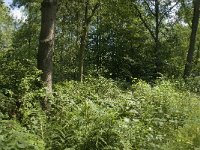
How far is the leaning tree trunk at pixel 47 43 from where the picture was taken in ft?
32.7

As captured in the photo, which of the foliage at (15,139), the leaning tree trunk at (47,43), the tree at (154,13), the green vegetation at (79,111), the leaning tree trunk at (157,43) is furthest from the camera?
the tree at (154,13)

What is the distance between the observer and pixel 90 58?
2984cm

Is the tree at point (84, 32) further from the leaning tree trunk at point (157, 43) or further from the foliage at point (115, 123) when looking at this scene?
the foliage at point (115, 123)

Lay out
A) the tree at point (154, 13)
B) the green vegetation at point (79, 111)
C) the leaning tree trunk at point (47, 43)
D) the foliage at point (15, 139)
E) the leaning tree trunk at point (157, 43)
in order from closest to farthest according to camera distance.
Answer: the foliage at point (15, 139) → the green vegetation at point (79, 111) → the leaning tree trunk at point (47, 43) → the leaning tree trunk at point (157, 43) → the tree at point (154, 13)

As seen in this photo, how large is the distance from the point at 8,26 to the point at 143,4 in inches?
1620

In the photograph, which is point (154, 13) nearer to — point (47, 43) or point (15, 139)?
point (47, 43)

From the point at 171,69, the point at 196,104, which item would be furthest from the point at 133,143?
the point at 171,69

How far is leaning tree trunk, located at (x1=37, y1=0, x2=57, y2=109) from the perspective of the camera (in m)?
9.98

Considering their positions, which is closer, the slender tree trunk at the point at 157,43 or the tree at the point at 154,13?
the slender tree trunk at the point at 157,43

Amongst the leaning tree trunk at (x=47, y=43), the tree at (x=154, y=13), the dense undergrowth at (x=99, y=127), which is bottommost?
the dense undergrowth at (x=99, y=127)

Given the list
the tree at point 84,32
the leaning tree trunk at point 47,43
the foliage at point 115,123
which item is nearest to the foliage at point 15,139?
the foliage at point 115,123

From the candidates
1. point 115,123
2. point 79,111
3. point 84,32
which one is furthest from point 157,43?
point 115,123

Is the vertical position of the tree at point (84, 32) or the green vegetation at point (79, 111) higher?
the tree at point (84, 32)

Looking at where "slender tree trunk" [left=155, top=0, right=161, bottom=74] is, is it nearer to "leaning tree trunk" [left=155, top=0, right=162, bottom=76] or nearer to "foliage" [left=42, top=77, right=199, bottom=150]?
"leaning tree trunk" [left=155, top=0, right=162, bottom=76]
